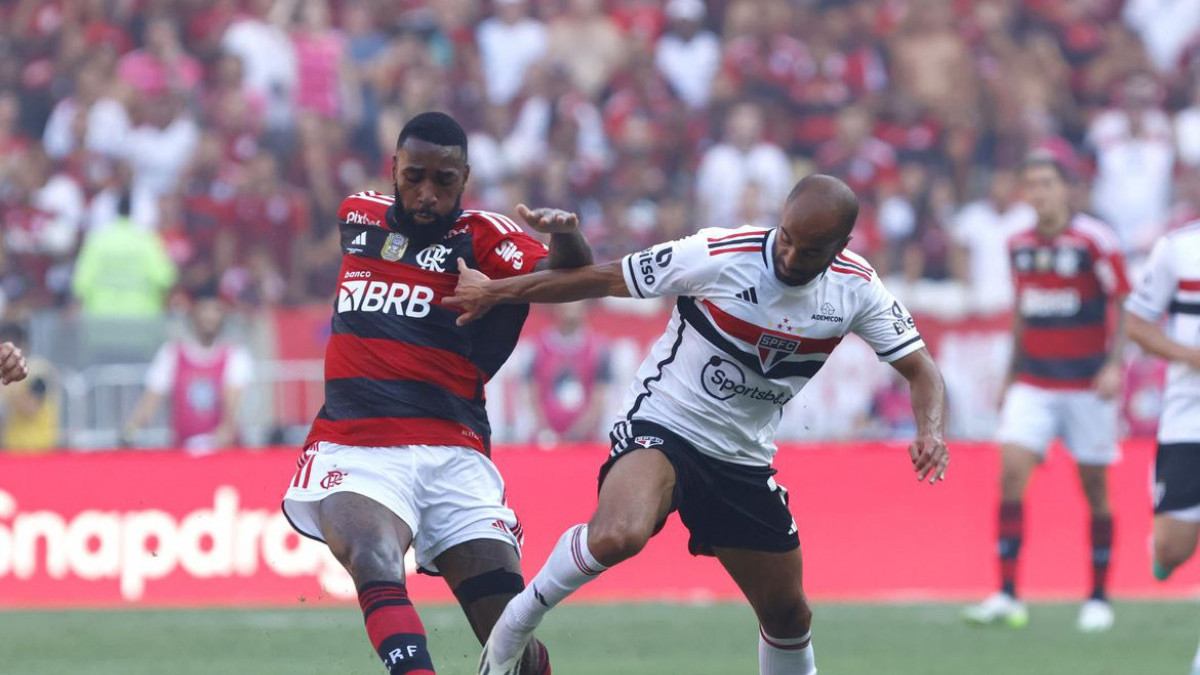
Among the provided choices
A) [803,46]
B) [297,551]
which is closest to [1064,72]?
[803,46]

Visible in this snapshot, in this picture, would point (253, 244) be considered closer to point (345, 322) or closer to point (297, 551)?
point (297, 551)

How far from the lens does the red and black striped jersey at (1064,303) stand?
13.4 metres

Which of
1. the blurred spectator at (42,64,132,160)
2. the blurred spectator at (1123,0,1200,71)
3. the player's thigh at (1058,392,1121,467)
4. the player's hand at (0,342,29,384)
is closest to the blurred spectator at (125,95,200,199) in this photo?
the blurred spectator at (42,64,132,160)

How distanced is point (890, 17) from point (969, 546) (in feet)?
29.6

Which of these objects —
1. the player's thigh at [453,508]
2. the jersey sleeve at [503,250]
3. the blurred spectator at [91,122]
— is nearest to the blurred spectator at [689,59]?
the blurred spectator at [91,122]

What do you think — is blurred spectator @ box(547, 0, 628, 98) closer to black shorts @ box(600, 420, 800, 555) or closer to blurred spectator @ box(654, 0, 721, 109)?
blurred spectator @ box(654, 0, 721, 109)

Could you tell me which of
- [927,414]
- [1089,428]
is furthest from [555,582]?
[1089,428]

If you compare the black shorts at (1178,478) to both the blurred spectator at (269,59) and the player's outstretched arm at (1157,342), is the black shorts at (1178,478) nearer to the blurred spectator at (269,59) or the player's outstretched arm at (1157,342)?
the player's outstretched arm at (1157,342)

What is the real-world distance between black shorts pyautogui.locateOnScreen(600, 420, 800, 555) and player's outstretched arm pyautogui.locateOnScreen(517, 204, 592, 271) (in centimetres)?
74

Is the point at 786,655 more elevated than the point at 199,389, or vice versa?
the point at 786,655

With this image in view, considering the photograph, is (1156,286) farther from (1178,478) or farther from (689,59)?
(689,59)

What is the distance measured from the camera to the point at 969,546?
14969 millimetres

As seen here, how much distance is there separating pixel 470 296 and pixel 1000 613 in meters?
6.21

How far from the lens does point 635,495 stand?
7.51 meters
